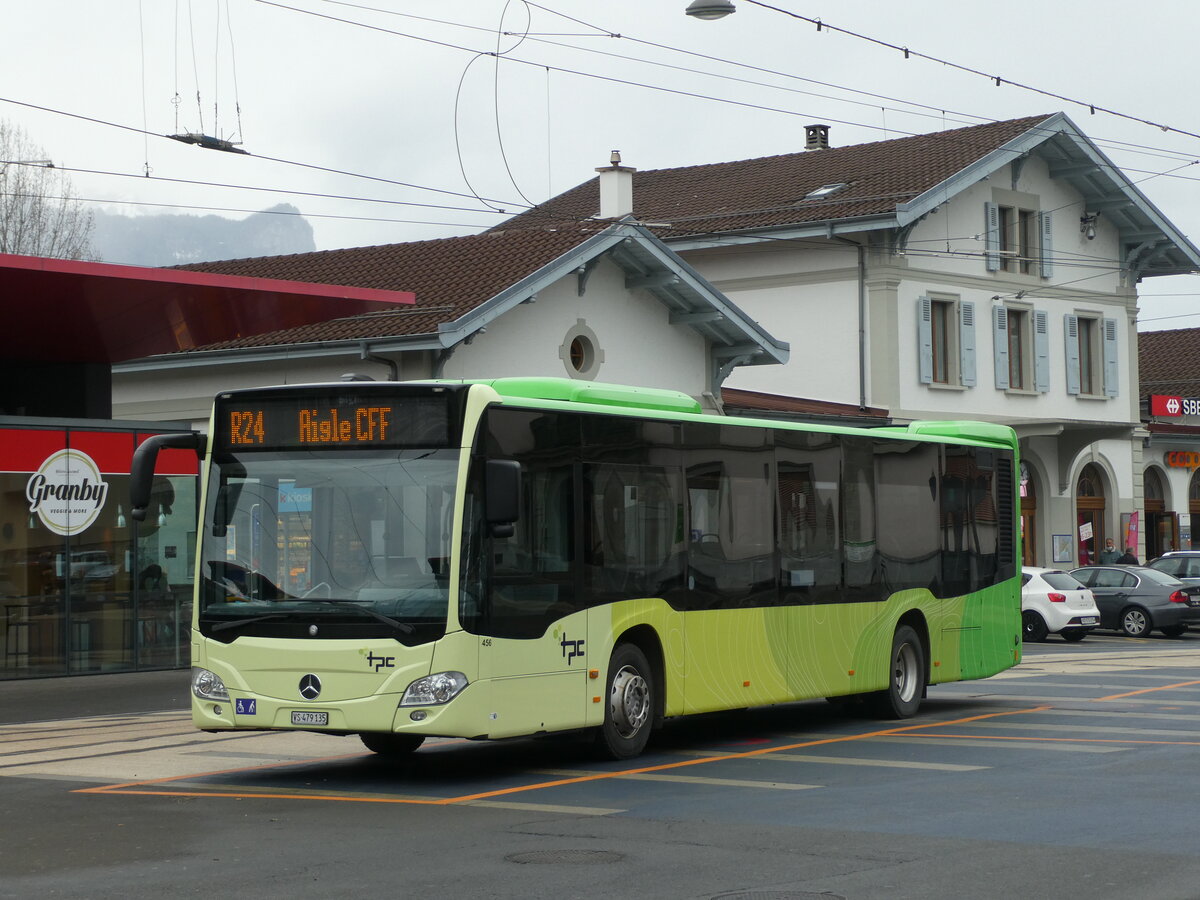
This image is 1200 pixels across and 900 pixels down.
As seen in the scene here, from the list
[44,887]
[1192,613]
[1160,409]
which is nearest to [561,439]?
[44,887]

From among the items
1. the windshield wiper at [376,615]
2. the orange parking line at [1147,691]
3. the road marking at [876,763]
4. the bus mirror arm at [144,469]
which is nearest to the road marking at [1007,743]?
the road marking at [876,763]

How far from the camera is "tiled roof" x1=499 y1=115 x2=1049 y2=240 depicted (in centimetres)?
4228

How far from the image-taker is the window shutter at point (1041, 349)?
44.9 m

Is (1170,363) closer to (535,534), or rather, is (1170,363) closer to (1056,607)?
(1056,607)

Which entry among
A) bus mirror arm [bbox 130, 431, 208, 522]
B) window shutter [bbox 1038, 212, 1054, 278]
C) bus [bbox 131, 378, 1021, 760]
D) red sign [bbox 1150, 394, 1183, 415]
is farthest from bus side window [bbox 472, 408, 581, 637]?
red sign [bbox 1150, 394, 1183, 415]

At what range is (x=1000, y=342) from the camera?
43.9 m

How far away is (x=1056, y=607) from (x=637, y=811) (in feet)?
76.1

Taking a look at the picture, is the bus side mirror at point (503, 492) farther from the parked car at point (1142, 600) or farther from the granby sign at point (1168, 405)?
the granby sign at point (1168, 405)

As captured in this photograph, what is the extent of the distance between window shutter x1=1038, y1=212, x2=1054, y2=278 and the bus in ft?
101

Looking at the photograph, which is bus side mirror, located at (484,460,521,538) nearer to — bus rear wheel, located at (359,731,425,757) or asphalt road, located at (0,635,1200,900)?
asphalt road, located at (0,635,1200,900)

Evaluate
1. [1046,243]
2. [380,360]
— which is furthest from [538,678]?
[1046,243]

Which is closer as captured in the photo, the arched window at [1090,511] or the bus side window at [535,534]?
the bus side window at [535,534]

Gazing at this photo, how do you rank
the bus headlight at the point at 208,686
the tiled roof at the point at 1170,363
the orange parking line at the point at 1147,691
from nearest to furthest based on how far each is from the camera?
the bus headlight at the point at 208,686 < the orange parking line at the point at 1147,691 < the tiled roof at the point at 1170,363

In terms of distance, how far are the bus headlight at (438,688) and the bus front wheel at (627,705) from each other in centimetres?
176
